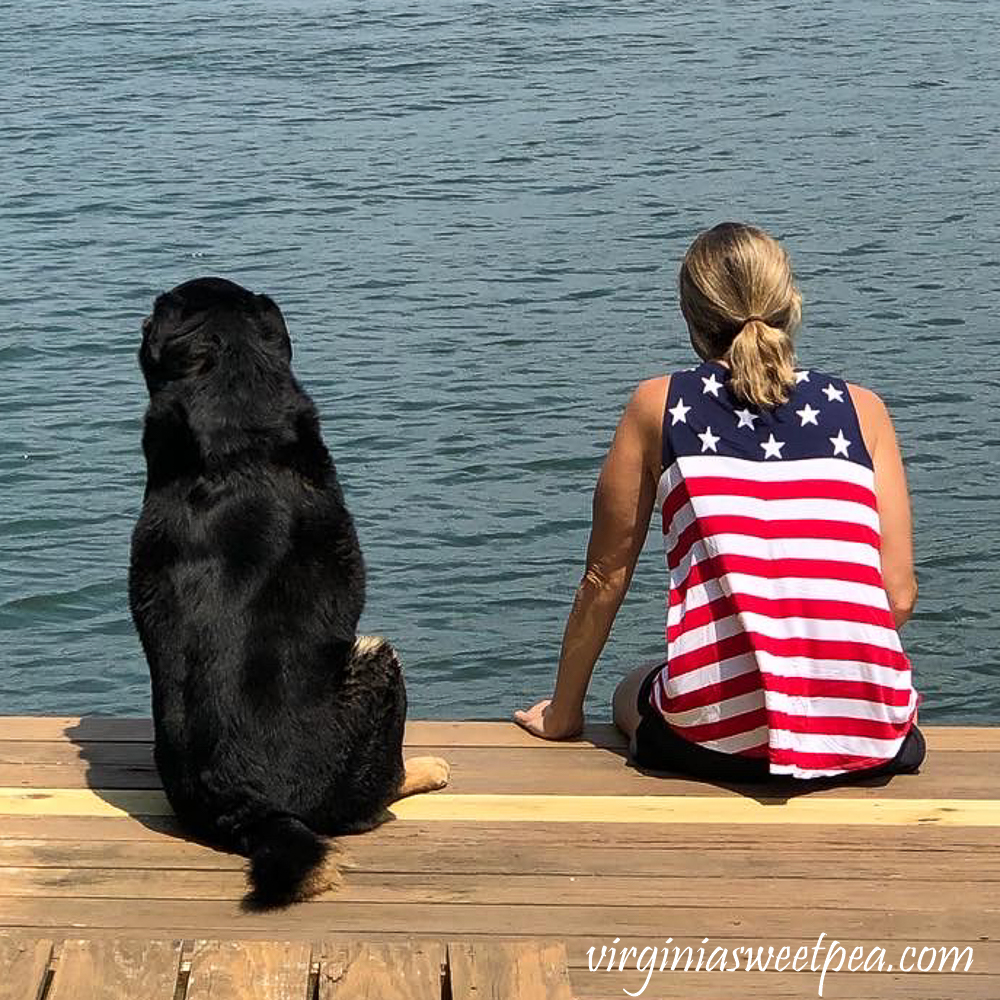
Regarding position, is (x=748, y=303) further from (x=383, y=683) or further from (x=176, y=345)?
(x=176, y=345)

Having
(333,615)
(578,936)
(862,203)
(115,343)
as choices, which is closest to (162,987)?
(578,936)

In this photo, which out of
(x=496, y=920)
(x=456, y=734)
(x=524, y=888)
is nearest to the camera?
(x=496, y=920)

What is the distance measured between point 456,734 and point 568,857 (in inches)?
37.8

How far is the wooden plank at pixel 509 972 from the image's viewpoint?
10.4 ft

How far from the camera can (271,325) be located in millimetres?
4562

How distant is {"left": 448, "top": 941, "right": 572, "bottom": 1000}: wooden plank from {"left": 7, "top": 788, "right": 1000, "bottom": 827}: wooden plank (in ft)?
3.90

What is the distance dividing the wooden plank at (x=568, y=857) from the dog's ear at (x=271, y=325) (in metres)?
1.20

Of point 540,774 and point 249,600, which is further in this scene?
point 540,774

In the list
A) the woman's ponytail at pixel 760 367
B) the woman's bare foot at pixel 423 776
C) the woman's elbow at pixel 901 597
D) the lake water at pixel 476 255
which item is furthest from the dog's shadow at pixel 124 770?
the lake water at pixel 476 255

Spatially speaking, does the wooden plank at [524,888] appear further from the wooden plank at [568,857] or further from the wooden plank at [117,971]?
the wooden plank at [117,971]

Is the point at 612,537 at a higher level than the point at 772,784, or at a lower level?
higher

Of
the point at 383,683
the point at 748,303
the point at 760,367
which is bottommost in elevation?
the point at 383,683

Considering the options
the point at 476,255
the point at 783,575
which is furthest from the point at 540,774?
the point at 476,255

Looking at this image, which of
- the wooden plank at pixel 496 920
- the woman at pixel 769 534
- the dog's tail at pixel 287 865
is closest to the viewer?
the wooden plank at pixel 496 920
